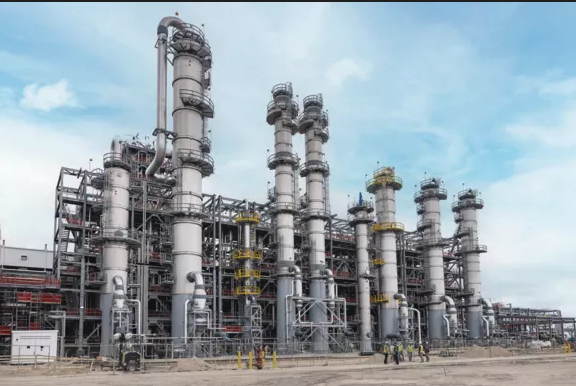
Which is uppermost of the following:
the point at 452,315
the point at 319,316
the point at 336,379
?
the point at 319,316

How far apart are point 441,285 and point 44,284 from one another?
1876 inches

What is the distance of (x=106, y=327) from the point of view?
46.8 m

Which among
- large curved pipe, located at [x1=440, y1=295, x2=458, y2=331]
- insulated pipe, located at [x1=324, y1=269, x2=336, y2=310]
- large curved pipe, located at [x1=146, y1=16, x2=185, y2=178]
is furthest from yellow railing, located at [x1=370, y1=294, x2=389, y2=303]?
large curved pipe, located at [x1=146, y1=16, x2=185, y2=178]

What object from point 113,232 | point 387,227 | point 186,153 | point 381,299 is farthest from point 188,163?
point 381,299

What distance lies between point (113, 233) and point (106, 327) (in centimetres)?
779

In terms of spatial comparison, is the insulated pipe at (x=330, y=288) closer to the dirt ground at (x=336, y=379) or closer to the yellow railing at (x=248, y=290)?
the yellow railing at (x=248, y=290)

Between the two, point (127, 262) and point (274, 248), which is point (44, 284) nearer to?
point (127, 262)

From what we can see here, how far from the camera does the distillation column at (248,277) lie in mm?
53419

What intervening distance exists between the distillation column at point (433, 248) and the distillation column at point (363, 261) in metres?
10.6

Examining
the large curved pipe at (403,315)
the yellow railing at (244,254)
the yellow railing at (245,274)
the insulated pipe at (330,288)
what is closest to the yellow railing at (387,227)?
the large curved pipe at (403,315)

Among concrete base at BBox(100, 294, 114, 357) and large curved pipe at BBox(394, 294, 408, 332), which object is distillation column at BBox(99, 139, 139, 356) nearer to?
concrete base at BBox(100, 294, 114, 357)

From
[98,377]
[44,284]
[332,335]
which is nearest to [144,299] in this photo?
[44,284]

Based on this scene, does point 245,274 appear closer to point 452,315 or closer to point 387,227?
point 387,227

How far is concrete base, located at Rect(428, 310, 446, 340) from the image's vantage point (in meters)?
71.4
